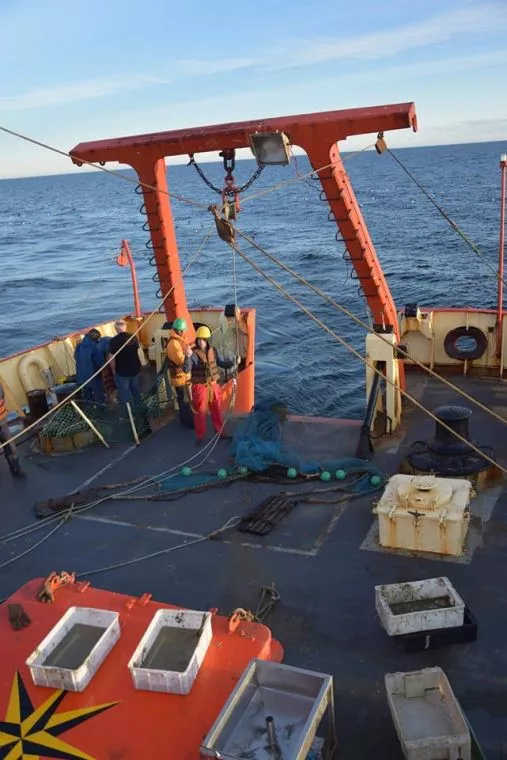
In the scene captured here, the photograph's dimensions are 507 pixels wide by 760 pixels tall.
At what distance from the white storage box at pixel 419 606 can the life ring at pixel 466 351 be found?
7075mm

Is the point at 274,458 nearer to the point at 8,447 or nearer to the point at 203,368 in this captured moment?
the point at 203,368

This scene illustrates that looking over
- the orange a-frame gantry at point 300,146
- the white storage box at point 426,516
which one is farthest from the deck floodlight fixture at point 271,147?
the white storage box at point 426,516

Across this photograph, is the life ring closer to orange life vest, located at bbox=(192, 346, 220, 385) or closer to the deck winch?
the deck winch

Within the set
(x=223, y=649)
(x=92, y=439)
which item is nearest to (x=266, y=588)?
(x=223, y=649)

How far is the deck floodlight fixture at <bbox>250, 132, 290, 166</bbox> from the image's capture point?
8875 millimetres

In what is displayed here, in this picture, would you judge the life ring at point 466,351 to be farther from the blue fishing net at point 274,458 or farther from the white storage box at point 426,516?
the white storage box at point 426,516

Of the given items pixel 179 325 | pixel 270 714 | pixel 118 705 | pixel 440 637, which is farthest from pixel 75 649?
pixel 179 325

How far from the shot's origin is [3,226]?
86875 mm

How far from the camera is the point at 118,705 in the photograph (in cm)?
425

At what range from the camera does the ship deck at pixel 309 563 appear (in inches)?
207

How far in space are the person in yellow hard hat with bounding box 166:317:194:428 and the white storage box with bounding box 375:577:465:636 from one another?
542 centimetres

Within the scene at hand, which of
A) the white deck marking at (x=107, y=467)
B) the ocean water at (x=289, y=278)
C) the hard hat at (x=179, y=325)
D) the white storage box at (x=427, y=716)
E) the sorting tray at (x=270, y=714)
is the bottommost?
the ocean water at (x=289, y=278)

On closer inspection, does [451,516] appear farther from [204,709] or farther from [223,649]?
[204,709]

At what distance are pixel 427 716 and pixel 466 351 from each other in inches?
341
